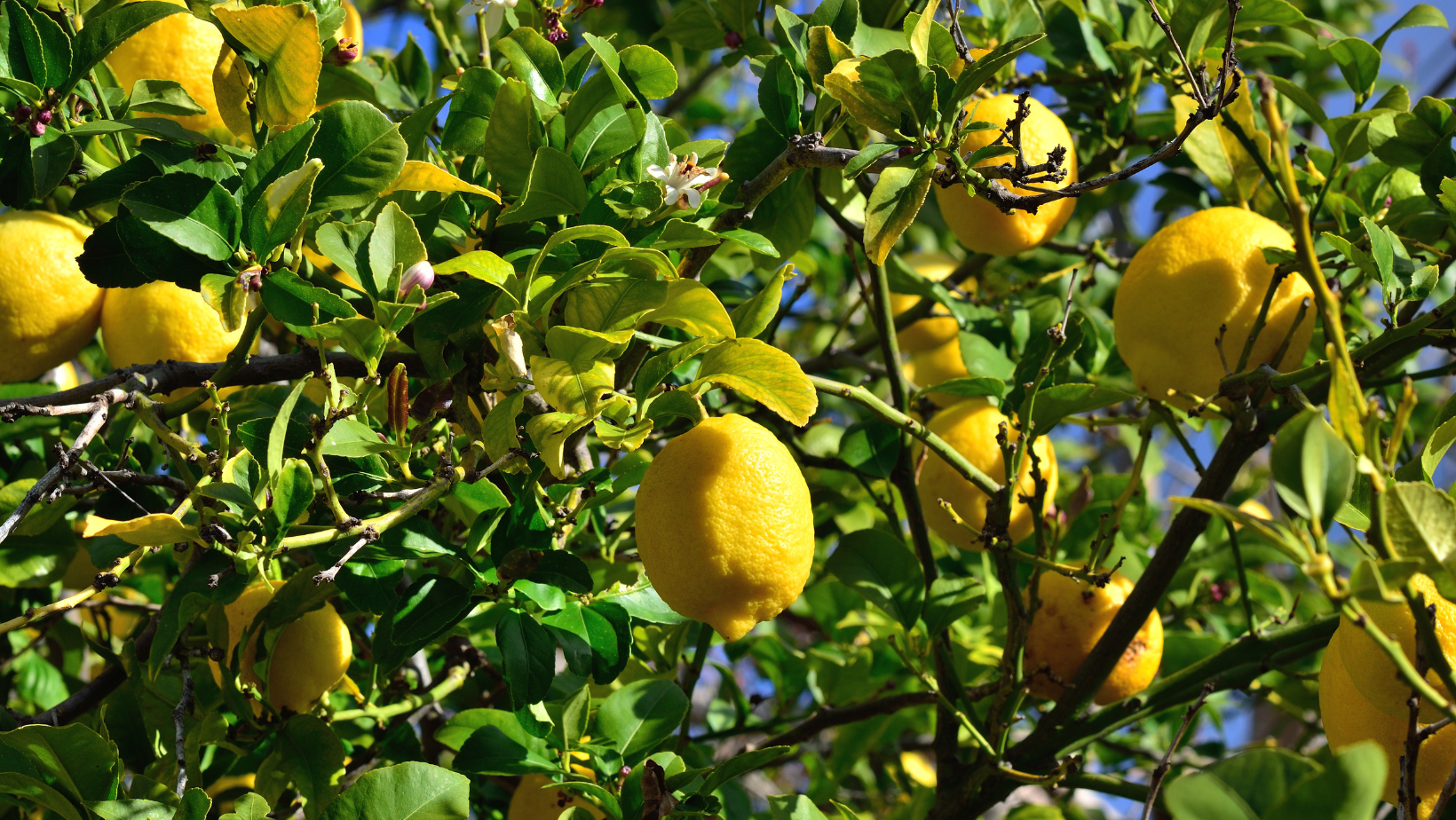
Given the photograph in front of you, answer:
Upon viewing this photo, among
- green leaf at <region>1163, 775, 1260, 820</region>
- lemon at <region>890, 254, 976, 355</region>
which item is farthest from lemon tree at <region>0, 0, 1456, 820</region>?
lemon at <region>890, 254, 976, 355</region>

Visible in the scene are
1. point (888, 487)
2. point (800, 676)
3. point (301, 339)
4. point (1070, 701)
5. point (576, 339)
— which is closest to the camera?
point (576, 339)

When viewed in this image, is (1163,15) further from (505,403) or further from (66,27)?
(66,27)

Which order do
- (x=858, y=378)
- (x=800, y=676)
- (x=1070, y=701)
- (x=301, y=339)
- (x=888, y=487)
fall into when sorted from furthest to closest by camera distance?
(x=858, y=378) → (x=800, y=676) → (x=888, y=487) → (x=1070, y=701) → (x=301, y=339)

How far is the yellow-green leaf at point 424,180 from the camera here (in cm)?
87

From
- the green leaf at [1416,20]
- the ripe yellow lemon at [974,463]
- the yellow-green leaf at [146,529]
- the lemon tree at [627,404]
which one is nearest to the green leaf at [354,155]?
the lemon tree at [627,404]

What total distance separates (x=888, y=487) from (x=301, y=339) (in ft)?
2.47

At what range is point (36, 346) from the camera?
1.16m

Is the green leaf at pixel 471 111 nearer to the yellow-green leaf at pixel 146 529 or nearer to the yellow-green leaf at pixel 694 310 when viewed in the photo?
the yellow-green leaf at pixel 694 310

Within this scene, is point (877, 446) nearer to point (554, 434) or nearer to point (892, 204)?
point (892, 204)

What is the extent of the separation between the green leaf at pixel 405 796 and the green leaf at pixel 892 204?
1.77 feet

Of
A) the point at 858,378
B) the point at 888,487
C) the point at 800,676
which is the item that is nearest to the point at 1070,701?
the point at 888,487

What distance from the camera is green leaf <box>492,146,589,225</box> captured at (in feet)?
2.88

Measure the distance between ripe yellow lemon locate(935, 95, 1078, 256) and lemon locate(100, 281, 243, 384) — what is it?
831mm

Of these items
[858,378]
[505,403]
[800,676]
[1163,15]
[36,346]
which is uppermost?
[1163,15]
